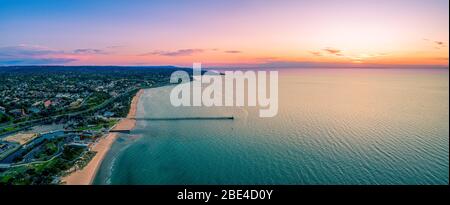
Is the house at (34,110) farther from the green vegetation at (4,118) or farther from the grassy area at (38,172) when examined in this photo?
the grassy area at (38,172)

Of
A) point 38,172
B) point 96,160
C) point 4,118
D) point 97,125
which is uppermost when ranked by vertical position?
point 4,118

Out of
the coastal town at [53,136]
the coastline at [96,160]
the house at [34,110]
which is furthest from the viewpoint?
the house at [34,110]

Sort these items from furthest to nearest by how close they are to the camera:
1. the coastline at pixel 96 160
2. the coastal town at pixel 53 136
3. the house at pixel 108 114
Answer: the house at pixel 108 114 → the coastal town at pixel 53 136 → the coastline at pixel 96 160

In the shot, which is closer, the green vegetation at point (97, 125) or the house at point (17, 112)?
the green vegetation at point (97, 125)

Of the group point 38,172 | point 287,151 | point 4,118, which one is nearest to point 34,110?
point 4,118

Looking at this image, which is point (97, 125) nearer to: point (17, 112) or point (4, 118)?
point (4, 118)

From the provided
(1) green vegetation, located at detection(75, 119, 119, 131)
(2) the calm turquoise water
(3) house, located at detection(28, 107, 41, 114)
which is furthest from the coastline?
(3) house, located at detection(28, 107, 41, 114)

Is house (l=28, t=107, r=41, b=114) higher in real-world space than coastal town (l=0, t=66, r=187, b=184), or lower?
higher

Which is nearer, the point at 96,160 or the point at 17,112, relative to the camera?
the point at 96,160

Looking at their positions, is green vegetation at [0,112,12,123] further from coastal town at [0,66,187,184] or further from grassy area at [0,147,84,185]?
grassy area at [0,147,84,185]

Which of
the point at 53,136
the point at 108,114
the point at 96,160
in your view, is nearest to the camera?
the point at 96,160

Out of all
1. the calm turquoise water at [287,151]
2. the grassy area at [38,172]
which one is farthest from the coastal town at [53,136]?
the calm turquoise water at [287,151]
